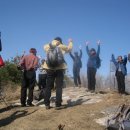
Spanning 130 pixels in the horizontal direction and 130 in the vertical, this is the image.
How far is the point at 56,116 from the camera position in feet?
33.7

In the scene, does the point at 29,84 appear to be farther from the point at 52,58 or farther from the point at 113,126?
the point at 113,126

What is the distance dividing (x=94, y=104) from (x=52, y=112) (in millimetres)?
1509

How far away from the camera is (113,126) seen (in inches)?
334

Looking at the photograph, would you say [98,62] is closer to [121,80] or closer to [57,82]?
[121,80]

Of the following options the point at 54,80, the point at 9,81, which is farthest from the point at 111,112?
the point at 9,81

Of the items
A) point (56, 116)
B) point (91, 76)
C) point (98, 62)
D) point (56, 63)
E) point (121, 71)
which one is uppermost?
point (98, 62)

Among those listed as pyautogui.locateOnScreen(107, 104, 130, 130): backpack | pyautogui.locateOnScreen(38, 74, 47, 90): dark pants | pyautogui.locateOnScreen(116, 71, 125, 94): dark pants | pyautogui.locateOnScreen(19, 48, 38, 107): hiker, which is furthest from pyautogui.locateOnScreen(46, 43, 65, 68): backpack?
pyautogui.locateOnScreen(38, 74, 47, 90): dark pants

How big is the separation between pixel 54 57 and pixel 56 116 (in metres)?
1.81

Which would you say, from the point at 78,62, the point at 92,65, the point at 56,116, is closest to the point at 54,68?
the point at 56,116

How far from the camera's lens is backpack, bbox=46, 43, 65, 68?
1106 cm

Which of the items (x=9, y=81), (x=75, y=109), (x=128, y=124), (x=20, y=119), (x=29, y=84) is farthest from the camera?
(x=9, y=81)

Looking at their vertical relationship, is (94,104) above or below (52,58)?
below

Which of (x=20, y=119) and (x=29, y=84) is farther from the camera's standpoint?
(x=29, y=84)

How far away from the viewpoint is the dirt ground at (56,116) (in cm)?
935
